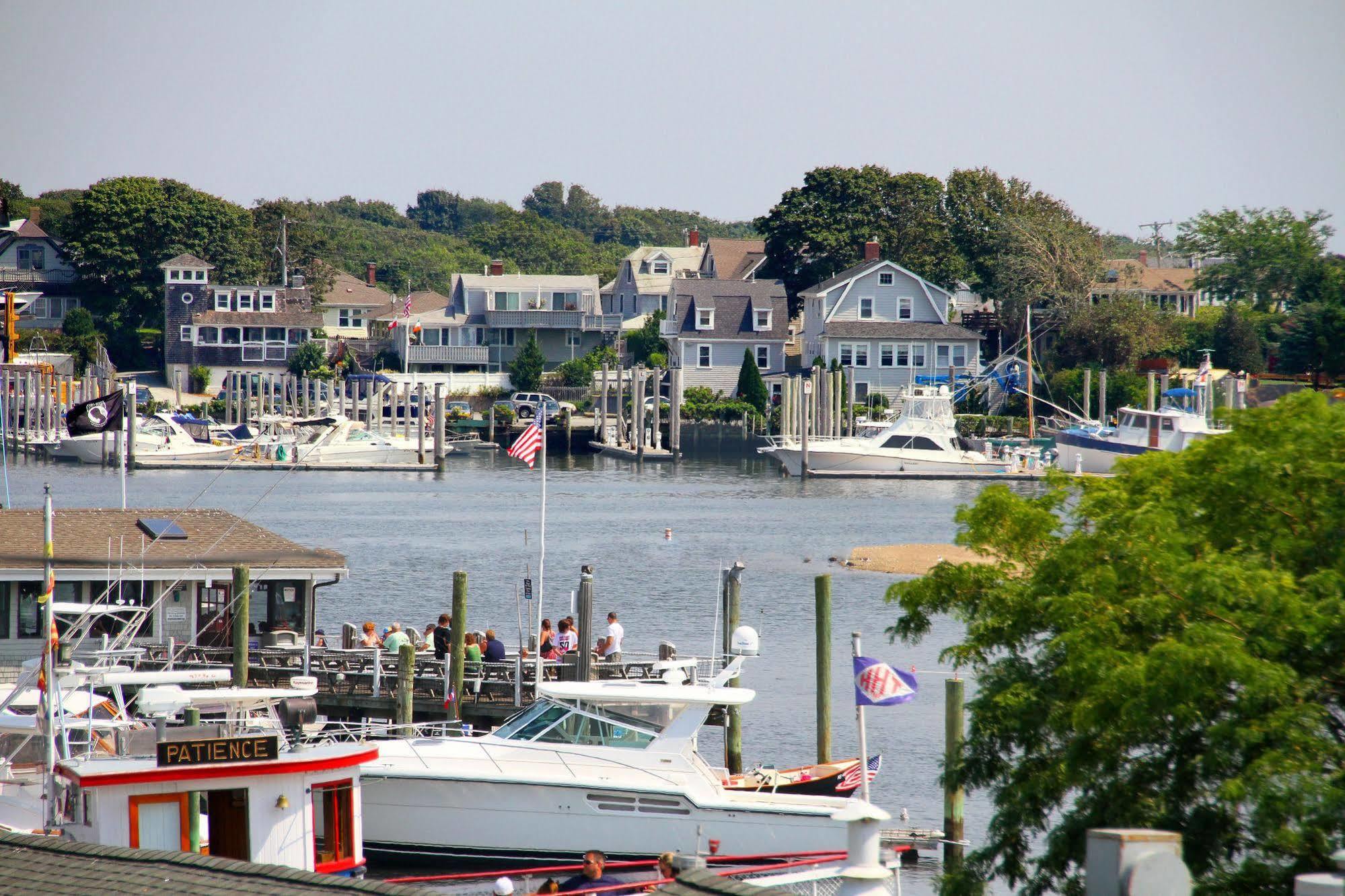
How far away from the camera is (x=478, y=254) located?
168875 millimetres

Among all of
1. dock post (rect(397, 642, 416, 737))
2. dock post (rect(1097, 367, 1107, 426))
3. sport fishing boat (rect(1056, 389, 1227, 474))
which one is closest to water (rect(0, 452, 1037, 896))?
dock post (rect(397, 642, 416, 737))

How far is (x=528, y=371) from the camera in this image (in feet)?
344

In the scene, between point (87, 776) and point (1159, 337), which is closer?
point (87, 776)

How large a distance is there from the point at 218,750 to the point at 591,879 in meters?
4.43

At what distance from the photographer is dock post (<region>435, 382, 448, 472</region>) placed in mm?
85812

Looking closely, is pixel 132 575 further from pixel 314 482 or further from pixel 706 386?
pixel 706 386

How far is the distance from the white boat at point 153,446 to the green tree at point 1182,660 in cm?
7120

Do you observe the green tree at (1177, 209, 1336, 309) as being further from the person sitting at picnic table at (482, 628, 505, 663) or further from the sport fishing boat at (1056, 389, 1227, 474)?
the person sitting at picnic table at (482, 628, 505, 663)

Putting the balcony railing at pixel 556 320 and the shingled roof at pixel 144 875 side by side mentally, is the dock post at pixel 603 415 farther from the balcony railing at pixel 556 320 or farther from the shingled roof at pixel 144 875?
the shingled roof at pixel 144 875

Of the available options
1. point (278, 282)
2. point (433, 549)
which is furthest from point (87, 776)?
point (278, 282)

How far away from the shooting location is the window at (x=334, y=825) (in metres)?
18.9

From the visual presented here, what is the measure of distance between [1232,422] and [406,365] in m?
93.7

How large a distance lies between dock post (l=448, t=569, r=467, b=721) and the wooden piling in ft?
18.9

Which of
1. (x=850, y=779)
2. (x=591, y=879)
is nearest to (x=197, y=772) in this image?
(x=591, y=879)
